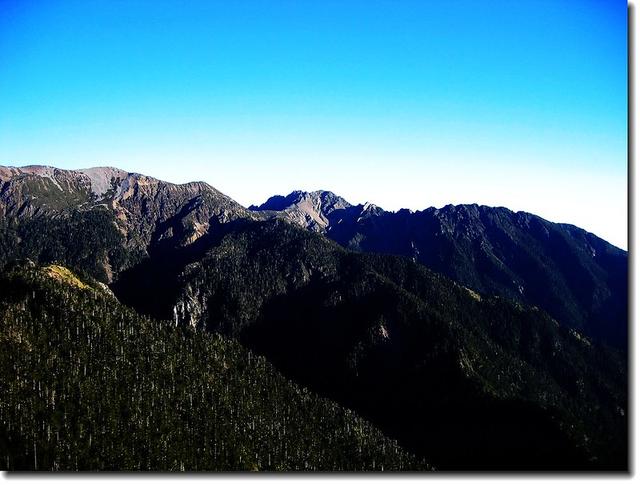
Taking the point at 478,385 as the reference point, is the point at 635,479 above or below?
above

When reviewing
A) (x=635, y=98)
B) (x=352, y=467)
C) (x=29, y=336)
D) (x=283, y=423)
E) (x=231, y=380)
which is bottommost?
(x=352, y=467)

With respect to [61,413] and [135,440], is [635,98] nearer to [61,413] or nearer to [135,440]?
[135,440]

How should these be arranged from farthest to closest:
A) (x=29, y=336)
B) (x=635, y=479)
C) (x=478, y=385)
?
(x=478, y=385) → (x=29, y=336) → (x=635, y=479)

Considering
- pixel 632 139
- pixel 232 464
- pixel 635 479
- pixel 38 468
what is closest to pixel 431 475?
pixel 635 479

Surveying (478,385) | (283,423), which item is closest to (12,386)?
(283,423)

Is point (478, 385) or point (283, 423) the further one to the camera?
point (478, 385)

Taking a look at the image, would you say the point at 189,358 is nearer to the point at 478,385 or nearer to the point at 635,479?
the point at 478,385

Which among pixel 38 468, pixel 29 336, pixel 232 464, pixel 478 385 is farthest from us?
pixel 478 385
